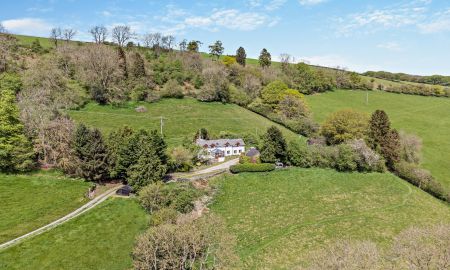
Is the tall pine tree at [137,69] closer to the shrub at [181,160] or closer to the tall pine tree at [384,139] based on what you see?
the shrub at [181,160]

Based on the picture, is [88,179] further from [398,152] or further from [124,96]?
Result: [398,152]

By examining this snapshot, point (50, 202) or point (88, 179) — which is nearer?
point (50, 202)

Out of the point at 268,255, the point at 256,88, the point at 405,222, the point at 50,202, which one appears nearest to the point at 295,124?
the point at 256,88

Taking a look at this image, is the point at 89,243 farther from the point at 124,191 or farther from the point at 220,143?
the point at 220,143

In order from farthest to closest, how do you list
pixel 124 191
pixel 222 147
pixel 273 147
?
pixel 222 147 < pixel 273 147 < pixel 124 191

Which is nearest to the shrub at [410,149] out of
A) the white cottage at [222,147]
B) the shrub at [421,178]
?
the shrub at [421,178]

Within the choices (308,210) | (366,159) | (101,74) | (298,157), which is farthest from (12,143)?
(366,159)
